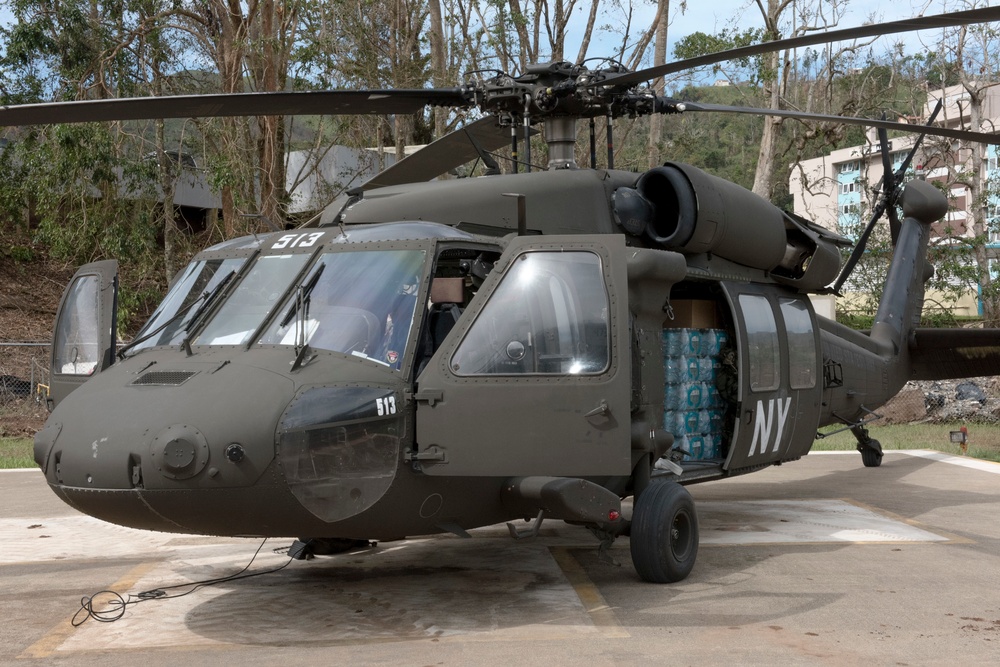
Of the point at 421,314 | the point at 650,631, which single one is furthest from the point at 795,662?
the point at 421,314

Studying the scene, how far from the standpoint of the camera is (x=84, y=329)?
6.80 m

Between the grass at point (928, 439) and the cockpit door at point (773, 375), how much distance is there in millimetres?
5272

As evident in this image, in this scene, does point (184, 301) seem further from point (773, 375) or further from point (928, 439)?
point (928, 439)

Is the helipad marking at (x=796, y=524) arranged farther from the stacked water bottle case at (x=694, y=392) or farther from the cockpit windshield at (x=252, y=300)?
the cockpit windshield at (x=252, y=300)

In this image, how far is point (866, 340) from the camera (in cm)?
1040

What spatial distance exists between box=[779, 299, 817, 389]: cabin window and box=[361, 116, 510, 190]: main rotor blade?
8.54 feet

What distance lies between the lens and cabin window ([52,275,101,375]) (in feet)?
22.0

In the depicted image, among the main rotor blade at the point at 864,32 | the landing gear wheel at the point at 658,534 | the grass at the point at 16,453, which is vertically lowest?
the grass at the point at 16,453

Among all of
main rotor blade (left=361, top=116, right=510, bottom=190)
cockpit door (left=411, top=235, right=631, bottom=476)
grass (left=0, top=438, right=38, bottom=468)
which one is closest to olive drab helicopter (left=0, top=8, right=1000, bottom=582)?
cockpit door (left=411, top=235, right=631, bottom=476)

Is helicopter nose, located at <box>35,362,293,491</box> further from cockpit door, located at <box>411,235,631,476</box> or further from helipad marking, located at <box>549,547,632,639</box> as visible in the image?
helipad marking, located at <box>549,547,632,639</box>

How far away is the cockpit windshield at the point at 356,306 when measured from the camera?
5.73m

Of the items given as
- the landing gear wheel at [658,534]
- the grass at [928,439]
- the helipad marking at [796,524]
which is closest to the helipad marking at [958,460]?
the grass at [928,439]

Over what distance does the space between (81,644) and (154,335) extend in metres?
1.74

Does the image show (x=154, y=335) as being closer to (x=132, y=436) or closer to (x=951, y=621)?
(x=132, y=436)
